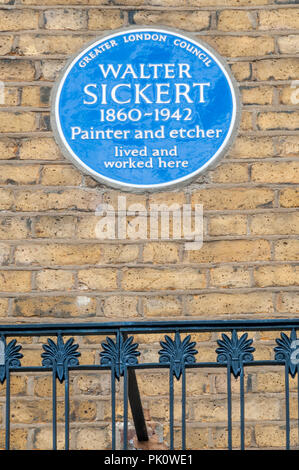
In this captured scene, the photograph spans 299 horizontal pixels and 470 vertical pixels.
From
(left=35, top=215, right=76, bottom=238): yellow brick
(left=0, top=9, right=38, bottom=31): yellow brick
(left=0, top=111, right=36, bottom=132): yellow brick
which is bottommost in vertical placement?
(left=35, top=215, right=76, bottom=238): yellow brick

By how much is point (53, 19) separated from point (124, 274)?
1599 mm

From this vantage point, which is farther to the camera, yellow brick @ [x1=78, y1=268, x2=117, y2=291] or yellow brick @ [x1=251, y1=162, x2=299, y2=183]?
yellow brick @ [x1=251, y1=162, x2=299, y2=183]

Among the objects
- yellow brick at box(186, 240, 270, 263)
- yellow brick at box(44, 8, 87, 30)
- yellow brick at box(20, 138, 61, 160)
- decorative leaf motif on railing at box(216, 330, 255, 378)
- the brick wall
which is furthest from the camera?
yellow brick at box(44, 8, 87, 30)

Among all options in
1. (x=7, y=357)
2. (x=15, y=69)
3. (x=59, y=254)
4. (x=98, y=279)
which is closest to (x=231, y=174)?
(x=98, y=279)

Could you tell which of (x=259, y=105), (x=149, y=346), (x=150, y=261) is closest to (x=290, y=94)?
(x=259, y=105)

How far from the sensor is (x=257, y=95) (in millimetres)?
5281

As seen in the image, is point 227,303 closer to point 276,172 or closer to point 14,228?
point 276,172

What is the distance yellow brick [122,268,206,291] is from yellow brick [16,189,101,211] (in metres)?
0.46

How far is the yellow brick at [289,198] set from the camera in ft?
17.0

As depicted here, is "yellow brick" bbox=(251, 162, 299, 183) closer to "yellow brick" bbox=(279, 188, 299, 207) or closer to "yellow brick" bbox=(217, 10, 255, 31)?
"yellow brick" bbox=(279, 188, 299, 207)

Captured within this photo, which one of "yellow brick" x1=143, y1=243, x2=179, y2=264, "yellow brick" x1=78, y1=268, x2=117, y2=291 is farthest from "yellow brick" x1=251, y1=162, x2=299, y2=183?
"yellow brick" x1=78, y1=268, x2=117, y2=291

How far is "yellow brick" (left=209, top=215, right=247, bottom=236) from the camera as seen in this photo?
202 inches

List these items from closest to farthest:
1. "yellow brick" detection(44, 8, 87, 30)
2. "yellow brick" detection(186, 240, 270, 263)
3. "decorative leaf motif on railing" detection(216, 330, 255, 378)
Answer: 1. "decorative leaf motif on railing" detection(216, 330, 255, 378)
2. "yellow brick" detection(186, 240, 270, 263)
3. "yellow brick" detection(44, 8, 87, 30)

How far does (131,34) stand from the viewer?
5328 mm
